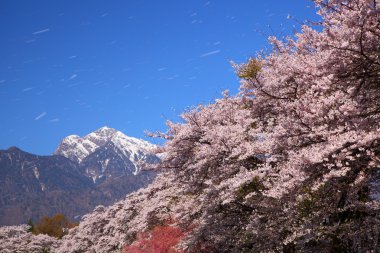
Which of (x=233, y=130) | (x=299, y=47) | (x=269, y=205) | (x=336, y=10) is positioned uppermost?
(x=299, y=47)

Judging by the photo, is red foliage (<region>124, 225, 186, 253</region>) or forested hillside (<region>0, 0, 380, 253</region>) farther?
red foliage (<region>124, 225, 186, 253</region>)

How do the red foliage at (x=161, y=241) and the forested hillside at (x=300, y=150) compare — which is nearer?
the forested hillside at (x=300, y=150)

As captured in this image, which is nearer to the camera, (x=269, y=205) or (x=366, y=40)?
(x=366, y=40)

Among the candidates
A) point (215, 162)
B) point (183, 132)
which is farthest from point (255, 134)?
point (183, 132)

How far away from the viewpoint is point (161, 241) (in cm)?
2289

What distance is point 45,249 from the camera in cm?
6159

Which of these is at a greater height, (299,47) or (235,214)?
(299,47)

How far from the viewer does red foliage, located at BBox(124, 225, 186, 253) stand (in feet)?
72.3

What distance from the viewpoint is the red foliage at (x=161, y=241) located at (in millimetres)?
22047

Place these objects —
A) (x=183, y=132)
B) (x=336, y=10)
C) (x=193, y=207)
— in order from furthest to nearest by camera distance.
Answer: (x=193, y=207)
(x=183, y=132)
(x=336, y=10)

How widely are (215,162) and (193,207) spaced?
4333 millimetres

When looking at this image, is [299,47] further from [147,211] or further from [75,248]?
[75,248]

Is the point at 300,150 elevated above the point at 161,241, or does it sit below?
above

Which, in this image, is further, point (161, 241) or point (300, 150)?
point (161, 241)
